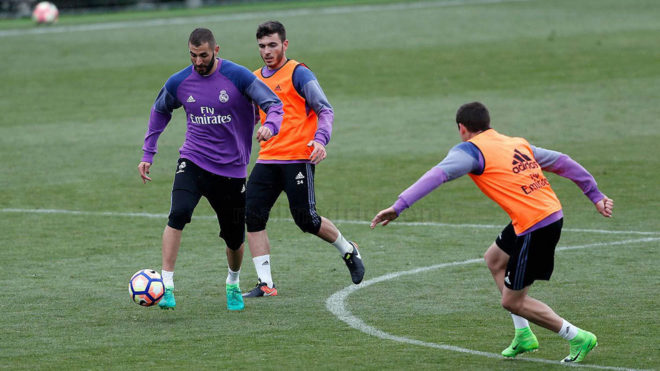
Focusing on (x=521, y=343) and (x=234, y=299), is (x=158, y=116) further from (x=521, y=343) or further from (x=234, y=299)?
(x=521, y=343)

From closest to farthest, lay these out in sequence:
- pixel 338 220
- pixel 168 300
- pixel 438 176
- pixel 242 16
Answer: pixel 438 176 < pixel 168 300 < pixel 338 220 < pixel 242 16

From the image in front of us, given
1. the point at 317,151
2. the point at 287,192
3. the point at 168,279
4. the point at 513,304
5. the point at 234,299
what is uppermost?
the point at 317,151

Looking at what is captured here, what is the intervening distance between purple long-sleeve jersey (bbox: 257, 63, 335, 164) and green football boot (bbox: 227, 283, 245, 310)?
4.11 ft

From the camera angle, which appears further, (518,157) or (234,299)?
(234,299)

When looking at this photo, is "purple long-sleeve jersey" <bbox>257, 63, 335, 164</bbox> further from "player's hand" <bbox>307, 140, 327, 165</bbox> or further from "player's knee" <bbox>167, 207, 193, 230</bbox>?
"player's knee" <bbox>167, 207, 193, 230</bbox>

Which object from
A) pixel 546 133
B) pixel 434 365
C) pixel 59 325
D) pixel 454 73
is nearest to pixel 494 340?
pixel 434 365

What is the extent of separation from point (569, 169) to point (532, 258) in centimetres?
76

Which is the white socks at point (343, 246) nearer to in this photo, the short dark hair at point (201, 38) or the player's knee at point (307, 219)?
the player's knee at point (307, 219)

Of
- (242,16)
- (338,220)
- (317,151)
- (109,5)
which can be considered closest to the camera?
(317,151)

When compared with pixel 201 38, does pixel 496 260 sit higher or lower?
lower

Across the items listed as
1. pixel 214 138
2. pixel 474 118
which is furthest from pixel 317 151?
pixel 474 118

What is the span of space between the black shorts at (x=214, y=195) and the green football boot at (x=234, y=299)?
36 cm

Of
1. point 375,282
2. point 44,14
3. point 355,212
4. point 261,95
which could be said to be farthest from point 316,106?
point 44,14

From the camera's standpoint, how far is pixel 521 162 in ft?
23.7
